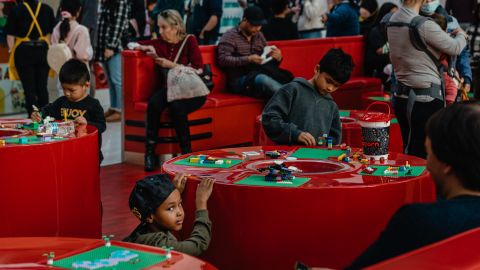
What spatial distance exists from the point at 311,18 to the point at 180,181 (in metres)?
8.35

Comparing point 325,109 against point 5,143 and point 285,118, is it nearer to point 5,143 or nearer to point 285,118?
point 285,118

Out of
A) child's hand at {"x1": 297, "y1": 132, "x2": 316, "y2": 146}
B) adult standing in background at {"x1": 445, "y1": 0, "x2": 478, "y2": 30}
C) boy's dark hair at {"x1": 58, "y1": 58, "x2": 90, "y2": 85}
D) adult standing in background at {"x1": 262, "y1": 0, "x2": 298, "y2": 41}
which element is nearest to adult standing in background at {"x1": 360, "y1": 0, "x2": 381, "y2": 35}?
A: adult standing in background at {"x1": 445, "y1": 0, "x2": 478, "y2": 30}

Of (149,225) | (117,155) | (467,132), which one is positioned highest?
(467,132)

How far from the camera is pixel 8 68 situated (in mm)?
11211

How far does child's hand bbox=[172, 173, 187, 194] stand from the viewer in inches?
167

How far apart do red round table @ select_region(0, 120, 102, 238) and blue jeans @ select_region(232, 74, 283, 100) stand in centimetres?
405

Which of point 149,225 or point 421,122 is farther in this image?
point 421,122

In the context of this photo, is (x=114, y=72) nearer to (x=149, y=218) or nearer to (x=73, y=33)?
(x=73, y=33)

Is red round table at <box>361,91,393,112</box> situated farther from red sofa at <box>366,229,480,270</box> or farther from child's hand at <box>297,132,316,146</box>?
red sofa at <box>366,229,480,270</box>

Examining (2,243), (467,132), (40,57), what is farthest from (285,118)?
(40,57)

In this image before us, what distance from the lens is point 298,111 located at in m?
5.38

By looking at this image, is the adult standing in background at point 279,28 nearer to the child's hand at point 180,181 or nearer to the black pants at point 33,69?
the black pants at point 33,69

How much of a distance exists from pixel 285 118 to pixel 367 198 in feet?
4.52

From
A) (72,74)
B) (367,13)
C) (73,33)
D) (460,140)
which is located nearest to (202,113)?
(73,33)
